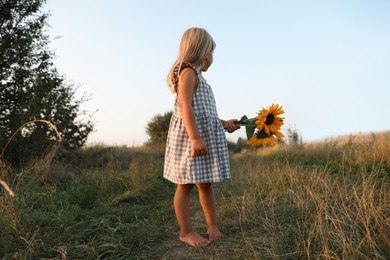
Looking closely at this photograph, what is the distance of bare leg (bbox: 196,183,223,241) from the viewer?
3219 mm

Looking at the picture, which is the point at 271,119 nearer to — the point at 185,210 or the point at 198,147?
the point at 198,147

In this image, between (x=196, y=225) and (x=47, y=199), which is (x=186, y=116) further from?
(x=47, y=199)

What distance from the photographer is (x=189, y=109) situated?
2969 millimetres

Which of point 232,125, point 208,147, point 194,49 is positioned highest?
point 194,49

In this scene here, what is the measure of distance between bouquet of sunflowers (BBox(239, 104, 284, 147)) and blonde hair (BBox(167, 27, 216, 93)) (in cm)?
76

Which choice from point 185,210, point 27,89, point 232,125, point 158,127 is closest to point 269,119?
point 232,125

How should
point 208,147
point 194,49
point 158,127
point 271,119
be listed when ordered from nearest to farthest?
1. point 208,147
2. point 194,49
3. point 271,119
4. point 158,127

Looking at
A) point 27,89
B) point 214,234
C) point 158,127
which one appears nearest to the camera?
point 214,234

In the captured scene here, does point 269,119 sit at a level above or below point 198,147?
above

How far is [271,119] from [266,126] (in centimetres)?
11

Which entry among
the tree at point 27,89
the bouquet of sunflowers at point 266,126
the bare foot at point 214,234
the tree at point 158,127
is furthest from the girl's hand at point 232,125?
the tree at point 158,127

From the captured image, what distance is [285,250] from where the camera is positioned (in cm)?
265

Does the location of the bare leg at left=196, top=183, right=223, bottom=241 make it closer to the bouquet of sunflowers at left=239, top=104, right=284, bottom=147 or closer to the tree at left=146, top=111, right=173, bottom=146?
the bouquet of sunflowers at left=239, top=104, right=284, bottom=147

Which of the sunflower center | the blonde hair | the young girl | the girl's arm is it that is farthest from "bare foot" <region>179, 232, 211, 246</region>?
the blonde hair
